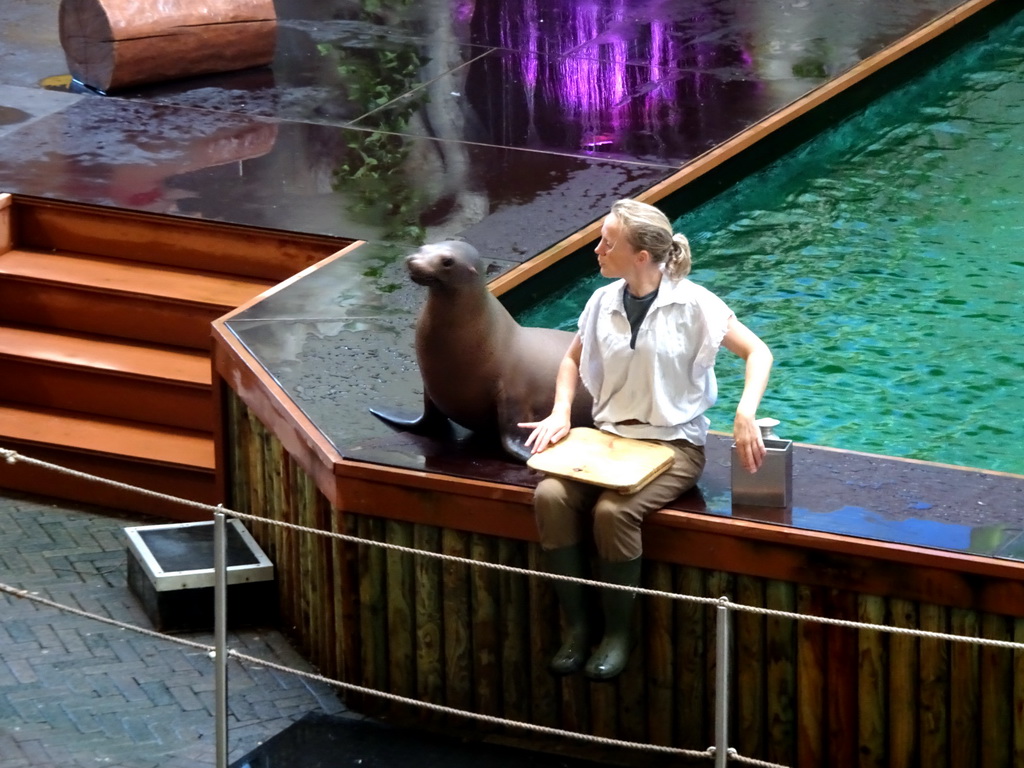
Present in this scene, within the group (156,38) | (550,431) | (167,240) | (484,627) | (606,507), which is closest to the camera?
(606,507)

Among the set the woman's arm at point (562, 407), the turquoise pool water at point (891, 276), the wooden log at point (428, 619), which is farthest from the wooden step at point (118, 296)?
the woman's arm at point (562, 407)

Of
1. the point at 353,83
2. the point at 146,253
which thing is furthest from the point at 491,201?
the point at 353,83

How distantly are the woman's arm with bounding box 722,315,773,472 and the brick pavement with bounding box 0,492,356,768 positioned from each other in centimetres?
179

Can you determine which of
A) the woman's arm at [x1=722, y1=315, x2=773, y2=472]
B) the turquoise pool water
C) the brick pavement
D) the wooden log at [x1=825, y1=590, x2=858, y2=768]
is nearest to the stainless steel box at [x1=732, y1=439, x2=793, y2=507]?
the woman's arm at [x1=722, y1=315, x2=773, y2=472]

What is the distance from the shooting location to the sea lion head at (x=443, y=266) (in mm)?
5145

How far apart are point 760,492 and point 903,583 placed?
0.49 meters

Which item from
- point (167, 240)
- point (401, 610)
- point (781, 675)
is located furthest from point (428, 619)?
point (167, 240)

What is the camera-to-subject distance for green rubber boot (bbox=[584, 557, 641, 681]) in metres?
4.78

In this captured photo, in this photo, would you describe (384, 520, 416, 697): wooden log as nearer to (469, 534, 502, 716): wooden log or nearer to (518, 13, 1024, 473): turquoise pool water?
(469, 534, 502, 716): wooden log

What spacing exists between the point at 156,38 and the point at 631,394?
5476mm

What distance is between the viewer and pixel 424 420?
5.47 m

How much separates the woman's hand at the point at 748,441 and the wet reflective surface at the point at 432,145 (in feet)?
0.68

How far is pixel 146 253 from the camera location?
7594 mm

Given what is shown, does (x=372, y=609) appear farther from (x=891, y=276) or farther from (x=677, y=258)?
(x=891, y=276)
